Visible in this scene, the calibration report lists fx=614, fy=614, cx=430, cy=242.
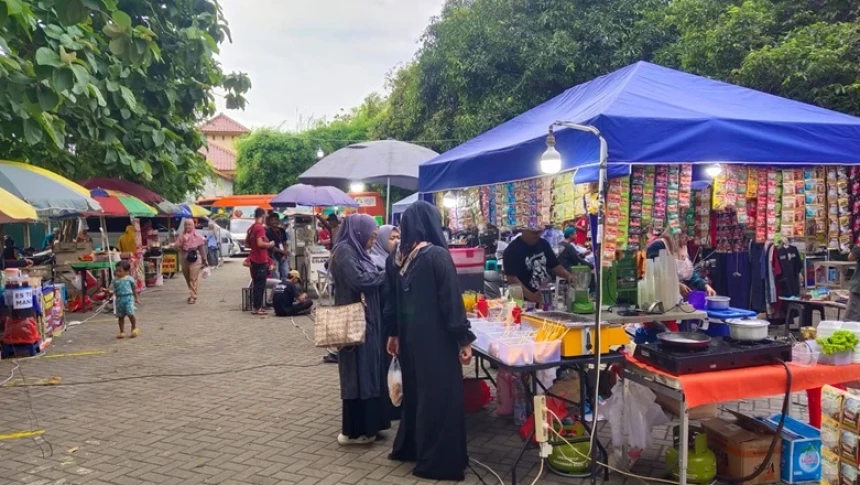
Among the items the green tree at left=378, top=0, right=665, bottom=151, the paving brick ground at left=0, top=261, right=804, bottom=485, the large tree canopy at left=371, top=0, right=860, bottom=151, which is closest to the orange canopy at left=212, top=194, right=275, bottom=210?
the large tree canopy at left=371, top=0, right=860, bottom=151

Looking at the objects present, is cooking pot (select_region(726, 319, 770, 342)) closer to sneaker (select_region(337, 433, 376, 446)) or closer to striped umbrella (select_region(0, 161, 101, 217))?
sneaker (select_region(337, 433, 376, 446))

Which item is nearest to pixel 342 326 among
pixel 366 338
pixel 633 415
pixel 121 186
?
pixel 366 338

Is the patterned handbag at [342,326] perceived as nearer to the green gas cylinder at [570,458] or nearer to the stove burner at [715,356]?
the green gas cylinder at [570,458]

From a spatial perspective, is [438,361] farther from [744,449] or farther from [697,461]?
[744,449]

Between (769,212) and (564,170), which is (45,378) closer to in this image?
(564,170)

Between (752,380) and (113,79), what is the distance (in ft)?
23.8

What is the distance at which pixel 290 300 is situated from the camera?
456 inches

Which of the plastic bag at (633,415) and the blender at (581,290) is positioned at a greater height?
the blender at (581,290)

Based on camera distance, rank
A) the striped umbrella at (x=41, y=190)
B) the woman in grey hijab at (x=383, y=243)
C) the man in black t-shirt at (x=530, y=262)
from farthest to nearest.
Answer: the striped umbrella at (x=41, y=190)
the woman in grey hijab at (x=383, y=243)
the man in black t-shirt at (x=530, y=262)

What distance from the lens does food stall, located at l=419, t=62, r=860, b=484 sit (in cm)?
389

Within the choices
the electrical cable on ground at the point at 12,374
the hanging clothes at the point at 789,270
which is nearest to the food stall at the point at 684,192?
the hanging clothes at the point at 789,270

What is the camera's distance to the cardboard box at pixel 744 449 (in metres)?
3.98

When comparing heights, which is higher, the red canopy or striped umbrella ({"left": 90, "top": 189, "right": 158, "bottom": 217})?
the red canopy

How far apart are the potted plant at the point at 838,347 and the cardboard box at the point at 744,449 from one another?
612 mm
